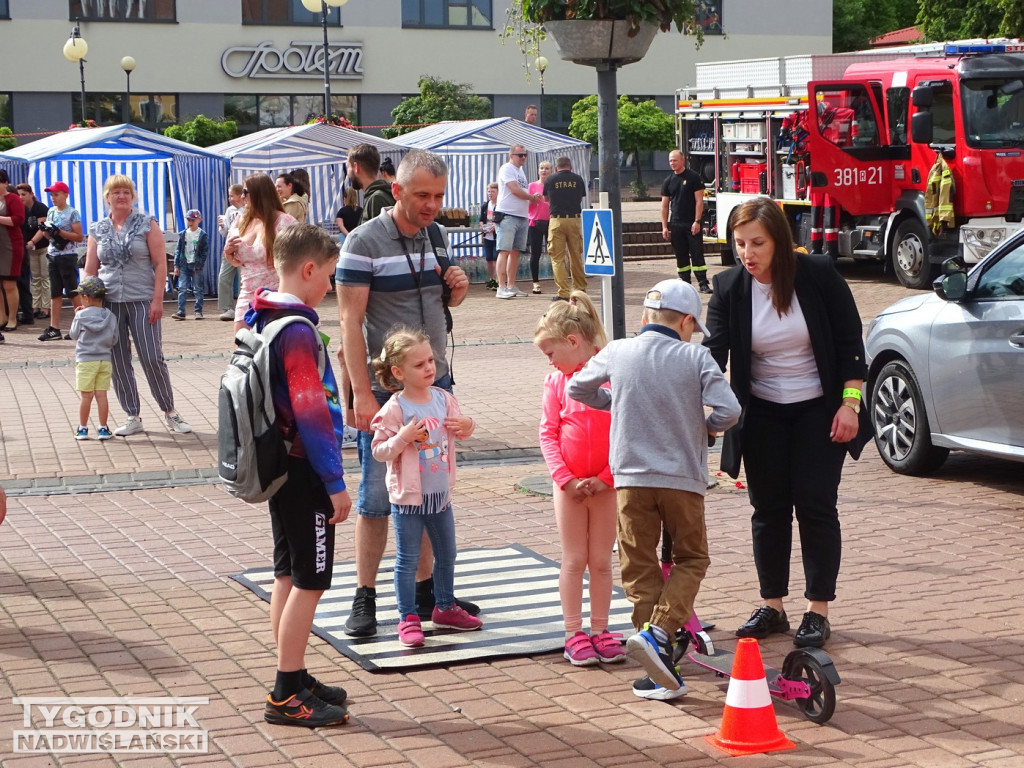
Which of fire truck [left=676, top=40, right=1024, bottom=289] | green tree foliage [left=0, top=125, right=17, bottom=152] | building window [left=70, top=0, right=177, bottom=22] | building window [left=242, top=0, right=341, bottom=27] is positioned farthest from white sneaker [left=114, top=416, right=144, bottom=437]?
building window [left=242, top=0, right=341, bottom=27]

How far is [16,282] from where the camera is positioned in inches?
730

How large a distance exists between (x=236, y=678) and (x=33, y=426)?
678 centimetres

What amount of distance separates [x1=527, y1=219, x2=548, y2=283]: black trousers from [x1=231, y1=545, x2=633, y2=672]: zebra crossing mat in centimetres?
1570

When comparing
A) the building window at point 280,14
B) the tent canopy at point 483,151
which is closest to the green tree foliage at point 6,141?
the building window at point 280,14

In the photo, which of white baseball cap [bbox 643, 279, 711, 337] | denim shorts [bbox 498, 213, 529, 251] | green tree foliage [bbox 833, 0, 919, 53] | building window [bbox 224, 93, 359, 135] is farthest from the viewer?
green tree foliage [bbox 833, 0, 919, 53]

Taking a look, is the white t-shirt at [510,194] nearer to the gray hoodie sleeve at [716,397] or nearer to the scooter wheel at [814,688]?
the gray hoodie sleeve at [716,397]

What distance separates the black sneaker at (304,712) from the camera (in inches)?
195

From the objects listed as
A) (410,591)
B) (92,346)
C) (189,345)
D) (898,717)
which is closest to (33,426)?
(92,346)

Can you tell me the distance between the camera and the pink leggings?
18.4 feet

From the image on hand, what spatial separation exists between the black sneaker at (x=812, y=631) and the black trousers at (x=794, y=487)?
0.08 m

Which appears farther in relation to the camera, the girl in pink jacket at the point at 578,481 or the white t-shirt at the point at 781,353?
the white t-shirt at the point at 781,353

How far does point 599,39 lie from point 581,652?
13.8ft

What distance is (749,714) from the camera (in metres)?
4.68

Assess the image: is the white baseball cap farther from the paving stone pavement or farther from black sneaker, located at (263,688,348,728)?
black sneaker, located at (263,688,348,728)
